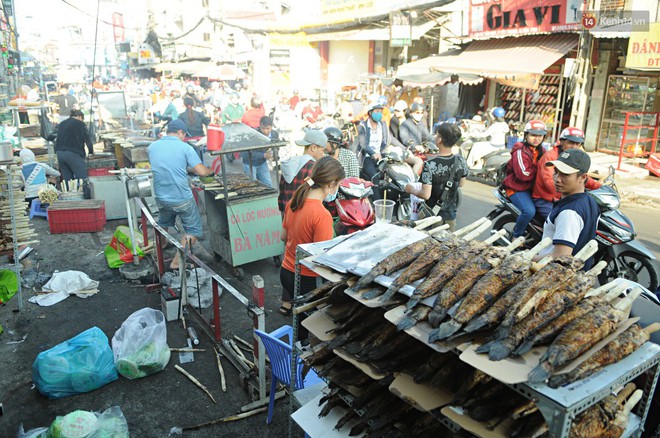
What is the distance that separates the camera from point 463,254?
2.61m

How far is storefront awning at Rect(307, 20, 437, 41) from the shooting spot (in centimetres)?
2020

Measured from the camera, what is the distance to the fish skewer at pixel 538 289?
2064mm

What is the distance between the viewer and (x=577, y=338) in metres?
1.97

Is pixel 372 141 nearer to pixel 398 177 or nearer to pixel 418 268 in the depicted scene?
pixel 398 177

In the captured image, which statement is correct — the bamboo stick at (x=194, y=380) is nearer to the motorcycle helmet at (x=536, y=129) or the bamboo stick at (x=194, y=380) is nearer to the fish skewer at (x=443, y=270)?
the fish skewer at (x=443, y=270)

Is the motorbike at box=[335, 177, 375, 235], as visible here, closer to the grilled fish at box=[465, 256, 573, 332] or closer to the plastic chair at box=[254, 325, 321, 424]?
the plastic chair at box=[254, 325, 321, 424]

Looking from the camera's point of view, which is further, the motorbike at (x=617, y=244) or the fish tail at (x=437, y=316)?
the motorbike at (x=617, y=244)

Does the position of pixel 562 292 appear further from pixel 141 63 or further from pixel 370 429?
pixel 141 63

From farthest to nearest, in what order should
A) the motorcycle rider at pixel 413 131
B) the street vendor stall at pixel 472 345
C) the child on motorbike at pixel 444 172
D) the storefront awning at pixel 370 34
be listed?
the storefront awning at pixel 370 34, the motorcycle rider at pixel 413 131, the child on motorbike at pixel 444 172, the street vendor stall at pixel 472 345

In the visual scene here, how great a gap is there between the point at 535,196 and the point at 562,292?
4325mm

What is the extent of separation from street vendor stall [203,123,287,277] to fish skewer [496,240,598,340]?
480 centimetres

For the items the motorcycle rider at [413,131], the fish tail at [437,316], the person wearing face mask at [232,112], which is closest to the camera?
the fish tail at [437,316]

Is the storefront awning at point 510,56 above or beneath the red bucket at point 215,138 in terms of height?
above

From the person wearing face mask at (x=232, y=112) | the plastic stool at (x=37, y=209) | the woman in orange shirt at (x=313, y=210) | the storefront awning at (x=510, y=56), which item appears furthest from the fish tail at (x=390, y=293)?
the storefront awning at (x=510, y=56)
